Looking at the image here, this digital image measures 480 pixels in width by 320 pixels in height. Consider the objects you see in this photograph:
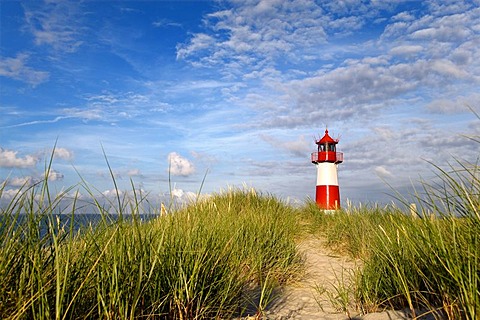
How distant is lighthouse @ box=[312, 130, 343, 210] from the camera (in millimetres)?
17500

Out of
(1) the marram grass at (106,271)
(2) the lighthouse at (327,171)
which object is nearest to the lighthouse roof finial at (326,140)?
(2) the lighthouse at (327,171)

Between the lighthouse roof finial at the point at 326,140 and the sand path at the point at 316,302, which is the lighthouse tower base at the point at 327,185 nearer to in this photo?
the lighthouse roof finial at the point at 326,140

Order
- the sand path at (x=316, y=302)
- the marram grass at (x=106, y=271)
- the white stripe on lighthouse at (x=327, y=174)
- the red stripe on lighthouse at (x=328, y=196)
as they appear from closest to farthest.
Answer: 1. the marram grass at (x=106, y=271)
2. the sand path at (x=316, y=302)
3. the red stripe on lighthouse at (x=328, y=196)
4. the white stripe on lighthouse at (x=327, y=174)

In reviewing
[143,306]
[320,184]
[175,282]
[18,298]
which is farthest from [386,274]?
[320,184]

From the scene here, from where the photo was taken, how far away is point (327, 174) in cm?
1791

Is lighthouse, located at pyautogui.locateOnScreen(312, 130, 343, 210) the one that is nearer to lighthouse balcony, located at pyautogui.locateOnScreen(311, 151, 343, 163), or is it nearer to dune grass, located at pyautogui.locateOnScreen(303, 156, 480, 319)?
lighthouse balcony, located at pyautogui.locateOnScreen(311, 151, 343, 163)

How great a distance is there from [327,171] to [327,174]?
0.48 ft

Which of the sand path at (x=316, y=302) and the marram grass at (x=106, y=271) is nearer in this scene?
the marram grass at (x=106, y=271)

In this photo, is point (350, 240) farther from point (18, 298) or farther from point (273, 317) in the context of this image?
point (18, 298)

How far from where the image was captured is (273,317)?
3703 mm

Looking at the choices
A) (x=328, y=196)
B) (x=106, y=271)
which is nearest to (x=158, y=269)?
(x=106, y=271)

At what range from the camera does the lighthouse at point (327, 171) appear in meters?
17.5

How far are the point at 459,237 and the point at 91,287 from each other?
256 cm

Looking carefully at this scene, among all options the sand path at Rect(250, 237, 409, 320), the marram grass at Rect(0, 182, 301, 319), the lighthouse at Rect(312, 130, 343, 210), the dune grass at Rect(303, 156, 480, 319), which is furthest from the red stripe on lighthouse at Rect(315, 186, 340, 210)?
the marram grass at Rect(0, 182, 301, 319)
